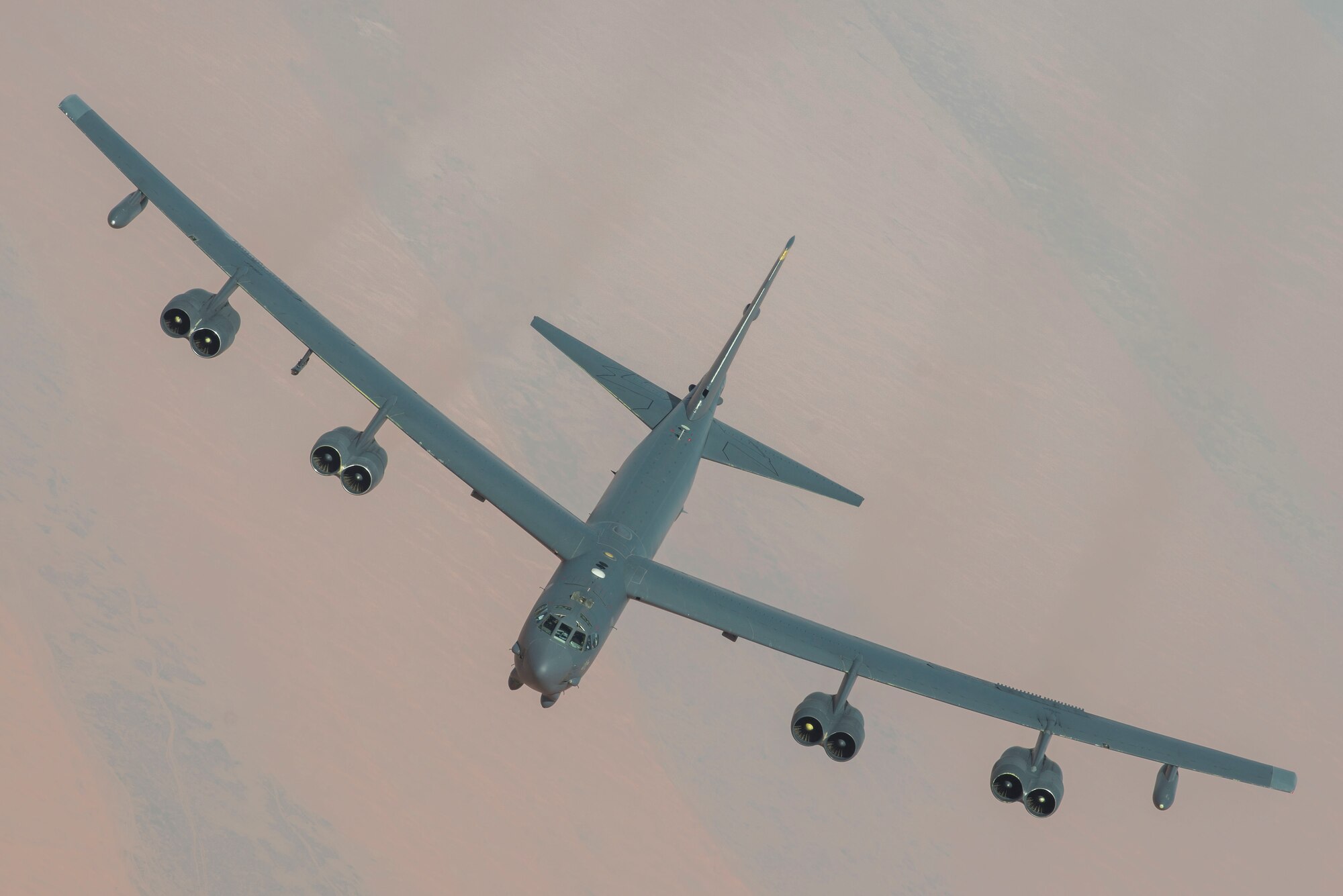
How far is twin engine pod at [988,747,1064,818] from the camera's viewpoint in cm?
3597

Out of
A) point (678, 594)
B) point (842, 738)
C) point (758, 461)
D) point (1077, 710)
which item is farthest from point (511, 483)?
point (1077, 710)

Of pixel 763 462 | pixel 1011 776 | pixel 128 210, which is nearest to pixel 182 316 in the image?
pixel 128 210

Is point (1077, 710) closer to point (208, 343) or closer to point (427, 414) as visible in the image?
point (427, 414)

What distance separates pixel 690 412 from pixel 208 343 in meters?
18.5

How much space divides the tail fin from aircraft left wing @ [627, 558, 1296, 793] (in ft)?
24.8

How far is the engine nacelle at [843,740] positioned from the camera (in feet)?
117

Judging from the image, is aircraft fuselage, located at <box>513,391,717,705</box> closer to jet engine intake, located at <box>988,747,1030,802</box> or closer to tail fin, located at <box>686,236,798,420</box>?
tail fin, located at <box>686,236,798,420</box>

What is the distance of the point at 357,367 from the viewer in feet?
127

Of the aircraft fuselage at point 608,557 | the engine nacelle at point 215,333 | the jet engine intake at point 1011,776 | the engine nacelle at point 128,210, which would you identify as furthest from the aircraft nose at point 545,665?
the engine nacelle at point 128,210

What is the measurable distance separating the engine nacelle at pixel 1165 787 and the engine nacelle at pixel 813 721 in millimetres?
12136

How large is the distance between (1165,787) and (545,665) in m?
22.7

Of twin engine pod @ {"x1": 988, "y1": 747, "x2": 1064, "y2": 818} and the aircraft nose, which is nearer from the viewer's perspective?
the aircraft nose

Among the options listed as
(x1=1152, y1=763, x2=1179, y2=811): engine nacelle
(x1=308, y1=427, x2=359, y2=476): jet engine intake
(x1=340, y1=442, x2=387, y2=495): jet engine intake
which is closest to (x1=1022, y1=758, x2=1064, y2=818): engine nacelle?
(x1=1152, y1=763, x2=1179, y2=811): engine nacelle

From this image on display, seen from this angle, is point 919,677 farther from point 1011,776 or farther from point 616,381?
point 616,381
